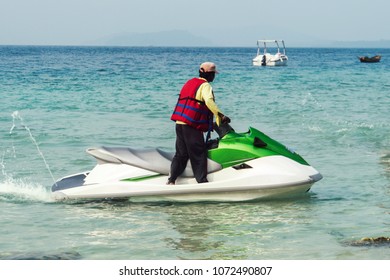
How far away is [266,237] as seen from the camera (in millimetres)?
7422

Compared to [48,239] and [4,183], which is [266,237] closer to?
[48,239]

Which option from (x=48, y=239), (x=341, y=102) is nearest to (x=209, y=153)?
(x=48, y=239)

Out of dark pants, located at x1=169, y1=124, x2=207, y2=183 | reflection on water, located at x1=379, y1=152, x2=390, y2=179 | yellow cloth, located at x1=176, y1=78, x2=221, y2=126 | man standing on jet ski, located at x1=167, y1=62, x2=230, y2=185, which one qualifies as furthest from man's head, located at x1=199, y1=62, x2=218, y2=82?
reflection on water, located at x1=379, y1=152, x2=390, y2=179

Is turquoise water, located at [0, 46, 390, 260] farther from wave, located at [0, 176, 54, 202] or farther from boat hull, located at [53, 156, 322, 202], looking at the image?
boat hull, located at [53, 156, 322, 202]

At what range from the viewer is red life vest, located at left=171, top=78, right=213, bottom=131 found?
330 inches

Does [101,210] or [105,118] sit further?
[105,118]

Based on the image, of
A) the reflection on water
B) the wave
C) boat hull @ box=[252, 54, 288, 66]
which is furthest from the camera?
boat hull @ box=[252, 54, 288, 66]

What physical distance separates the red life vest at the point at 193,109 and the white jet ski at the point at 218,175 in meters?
0.34

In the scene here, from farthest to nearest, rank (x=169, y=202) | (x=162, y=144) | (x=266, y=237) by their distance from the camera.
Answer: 1. (x=162, y=144)
2. (x=169, y=202)
3. (x=266, y=237)

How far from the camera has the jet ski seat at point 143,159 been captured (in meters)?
8.69

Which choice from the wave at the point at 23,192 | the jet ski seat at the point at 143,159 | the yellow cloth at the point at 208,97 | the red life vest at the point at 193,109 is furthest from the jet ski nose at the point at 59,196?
the yellow cloth at the point at 208,97

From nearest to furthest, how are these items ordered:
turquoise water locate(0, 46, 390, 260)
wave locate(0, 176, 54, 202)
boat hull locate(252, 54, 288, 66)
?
turquoise water locate(0, 46, 390, 260)
wave locate(0, 176, 54, 202)
boat hull locate(252, 54, 288, 66)

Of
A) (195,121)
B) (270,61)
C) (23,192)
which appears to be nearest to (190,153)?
(195,121)

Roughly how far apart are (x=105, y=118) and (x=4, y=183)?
34.5ft
